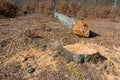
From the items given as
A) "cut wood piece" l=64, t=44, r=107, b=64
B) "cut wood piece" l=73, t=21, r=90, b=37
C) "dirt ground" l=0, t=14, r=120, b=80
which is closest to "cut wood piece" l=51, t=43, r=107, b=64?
"cut wood piece" l=64, t=44, r=107, b=64

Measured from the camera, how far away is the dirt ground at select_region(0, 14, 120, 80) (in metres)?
6.22

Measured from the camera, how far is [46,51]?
22.9ft

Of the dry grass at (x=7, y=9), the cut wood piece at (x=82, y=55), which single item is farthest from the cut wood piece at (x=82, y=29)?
the dry grass at (x=7, y=9)

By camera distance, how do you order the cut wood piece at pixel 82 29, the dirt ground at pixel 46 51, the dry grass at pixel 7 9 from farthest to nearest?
the dry grass at pixel 7 9 < the cut wood piece at pixel 82 29 < the dirt ground at pixel 46 51

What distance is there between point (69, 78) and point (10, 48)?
6.82ft

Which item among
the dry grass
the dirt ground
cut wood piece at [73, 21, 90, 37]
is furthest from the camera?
the dry grass

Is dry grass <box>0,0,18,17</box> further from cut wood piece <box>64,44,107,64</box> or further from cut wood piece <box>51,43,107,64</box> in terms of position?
cut wood piece <box>64,44,107,64</box>

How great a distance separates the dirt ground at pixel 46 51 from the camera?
6223 mm

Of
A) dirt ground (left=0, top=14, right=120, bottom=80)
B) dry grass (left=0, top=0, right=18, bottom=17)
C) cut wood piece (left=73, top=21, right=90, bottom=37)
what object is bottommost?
dirt ground (left=0, top=14, right=120, bottom=80)

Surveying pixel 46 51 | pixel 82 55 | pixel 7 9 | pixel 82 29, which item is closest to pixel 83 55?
pixel 82 55

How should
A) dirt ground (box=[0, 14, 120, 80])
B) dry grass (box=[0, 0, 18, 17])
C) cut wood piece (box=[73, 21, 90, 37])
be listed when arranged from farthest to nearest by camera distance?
dry grass (box=[0, 0, 18, 17])
cut wood piece (box=[73, 21, 90, 37])
dirt ground (box=[0, 14, 120, 80])

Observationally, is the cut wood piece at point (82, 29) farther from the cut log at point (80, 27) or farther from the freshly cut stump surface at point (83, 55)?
the freshly cut stump surface at point (83, 55)

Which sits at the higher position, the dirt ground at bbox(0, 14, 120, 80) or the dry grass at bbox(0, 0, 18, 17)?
the dry grass at bbox(0, 0, 18, 17)

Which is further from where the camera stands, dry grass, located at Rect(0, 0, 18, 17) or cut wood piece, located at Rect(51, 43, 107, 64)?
dry grass, located at Rect(0, 0, 18, 17)
